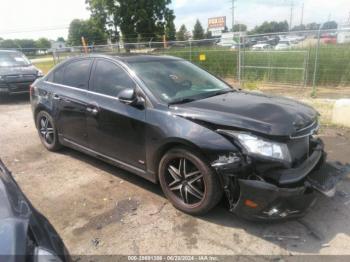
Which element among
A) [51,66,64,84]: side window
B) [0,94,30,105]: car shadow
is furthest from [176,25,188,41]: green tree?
[51,66,64,84]: side window

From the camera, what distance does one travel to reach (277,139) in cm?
285

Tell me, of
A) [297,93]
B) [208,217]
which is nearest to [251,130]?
→ [208,217]

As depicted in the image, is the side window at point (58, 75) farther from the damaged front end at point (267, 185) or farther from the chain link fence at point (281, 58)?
the chain link fence at point (281, 58)

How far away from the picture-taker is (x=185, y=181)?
3.33m

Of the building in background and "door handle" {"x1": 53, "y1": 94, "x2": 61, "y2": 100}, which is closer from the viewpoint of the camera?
"door handle" {"x1": 53, "y1": 94, "x2": 61, "y2": 100}

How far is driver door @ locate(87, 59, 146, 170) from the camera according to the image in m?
3.67

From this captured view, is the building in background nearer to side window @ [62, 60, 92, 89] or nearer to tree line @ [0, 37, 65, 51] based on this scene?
side window @ [62, 60, 92, 89]

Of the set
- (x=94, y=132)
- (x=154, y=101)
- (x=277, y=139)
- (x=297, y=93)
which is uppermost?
(x=154, y=101)

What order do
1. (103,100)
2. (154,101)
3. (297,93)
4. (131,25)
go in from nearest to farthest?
1. (154,101)
2. (103,100)
3. (297,93)
4. (131,25)

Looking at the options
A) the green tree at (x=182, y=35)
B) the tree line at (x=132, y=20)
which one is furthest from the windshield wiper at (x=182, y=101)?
the tree line at (x=132, y=20)

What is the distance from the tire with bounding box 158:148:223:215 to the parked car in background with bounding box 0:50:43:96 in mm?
8242

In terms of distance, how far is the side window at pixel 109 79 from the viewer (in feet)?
12.9

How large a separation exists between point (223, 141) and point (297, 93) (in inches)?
304

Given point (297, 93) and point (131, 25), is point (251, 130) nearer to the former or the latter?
point (297, 93)
